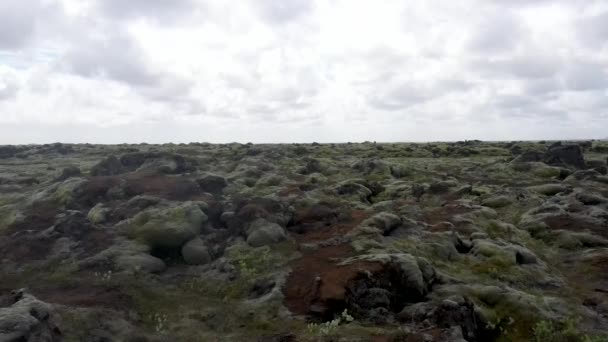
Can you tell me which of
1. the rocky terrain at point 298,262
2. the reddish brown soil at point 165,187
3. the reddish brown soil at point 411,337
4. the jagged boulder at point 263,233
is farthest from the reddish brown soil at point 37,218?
the reddish brown soil at point 411,337

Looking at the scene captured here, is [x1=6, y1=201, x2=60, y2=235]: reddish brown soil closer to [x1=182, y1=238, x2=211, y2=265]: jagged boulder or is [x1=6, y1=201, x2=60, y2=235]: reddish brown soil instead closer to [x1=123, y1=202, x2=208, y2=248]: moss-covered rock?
[x1=123, y1=202, x2=208, y2=248]: moss-covered rock

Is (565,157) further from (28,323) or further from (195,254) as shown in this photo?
Result: (28,323)

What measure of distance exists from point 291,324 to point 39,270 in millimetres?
18949

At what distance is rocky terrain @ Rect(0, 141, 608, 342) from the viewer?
73.7 feet

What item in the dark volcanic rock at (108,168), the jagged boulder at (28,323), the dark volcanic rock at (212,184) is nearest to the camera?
the jagged boulder at (28,323)

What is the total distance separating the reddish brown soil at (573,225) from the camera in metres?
37.3

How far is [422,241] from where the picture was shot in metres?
33.5

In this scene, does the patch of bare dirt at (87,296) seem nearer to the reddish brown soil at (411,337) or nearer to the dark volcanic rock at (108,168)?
the reddish brown soil at (411,337)

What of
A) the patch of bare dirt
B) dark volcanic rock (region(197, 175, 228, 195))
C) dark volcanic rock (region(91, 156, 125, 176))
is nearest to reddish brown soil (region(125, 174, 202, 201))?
dark volcanic rock (region(197, 175, 228, 195))

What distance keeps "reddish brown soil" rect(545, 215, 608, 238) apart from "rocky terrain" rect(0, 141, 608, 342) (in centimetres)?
15

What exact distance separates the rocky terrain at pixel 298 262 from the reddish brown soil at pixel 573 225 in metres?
0.15

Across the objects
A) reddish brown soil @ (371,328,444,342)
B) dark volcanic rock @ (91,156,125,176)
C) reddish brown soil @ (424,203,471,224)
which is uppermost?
dark volcanic rock @ (91,156,125,176)

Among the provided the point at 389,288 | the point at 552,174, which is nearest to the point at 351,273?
the point at 389,288

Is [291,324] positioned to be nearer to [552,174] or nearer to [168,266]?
[168,266]
